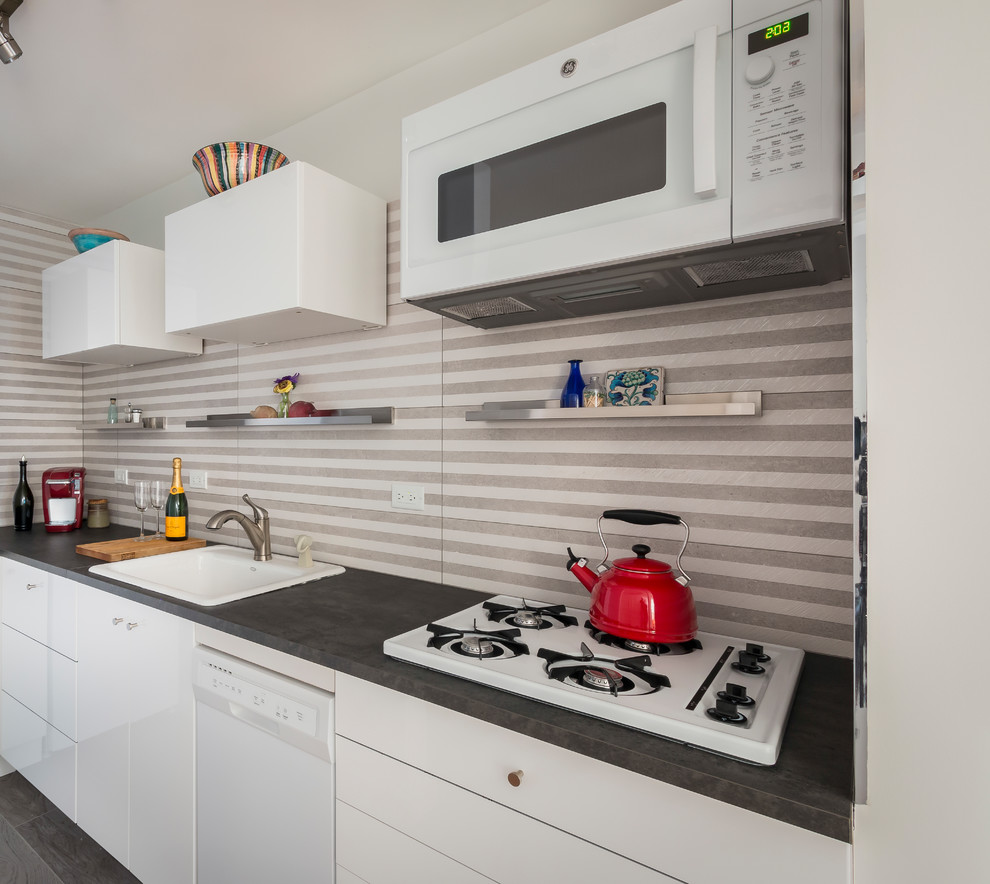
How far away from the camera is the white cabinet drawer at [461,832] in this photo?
93cm

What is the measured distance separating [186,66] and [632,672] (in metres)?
2.28

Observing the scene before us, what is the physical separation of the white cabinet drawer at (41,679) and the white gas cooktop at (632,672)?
166 centimetres

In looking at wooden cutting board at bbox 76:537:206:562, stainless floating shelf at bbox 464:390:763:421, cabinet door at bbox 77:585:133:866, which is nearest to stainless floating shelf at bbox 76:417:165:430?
wooden cutting board at bbox 76:537:206:562

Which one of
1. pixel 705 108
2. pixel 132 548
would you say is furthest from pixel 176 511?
pixel 705 108

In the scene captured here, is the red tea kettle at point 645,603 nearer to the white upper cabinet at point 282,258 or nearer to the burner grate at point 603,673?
the burner grate at point 603,673

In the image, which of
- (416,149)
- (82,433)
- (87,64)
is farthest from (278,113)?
(82,433)

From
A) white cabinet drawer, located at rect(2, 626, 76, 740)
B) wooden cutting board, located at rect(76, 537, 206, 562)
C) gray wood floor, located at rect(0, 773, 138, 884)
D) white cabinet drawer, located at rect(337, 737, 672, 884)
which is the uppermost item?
wooden cutting board, located at rect(76, 537, 206, 562)

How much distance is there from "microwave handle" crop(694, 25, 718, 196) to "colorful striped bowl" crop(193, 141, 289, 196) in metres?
1.47

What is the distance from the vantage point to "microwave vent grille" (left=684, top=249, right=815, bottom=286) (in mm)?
1085

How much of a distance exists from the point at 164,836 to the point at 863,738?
1916mm

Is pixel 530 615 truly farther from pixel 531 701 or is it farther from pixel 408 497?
pixel 408 497

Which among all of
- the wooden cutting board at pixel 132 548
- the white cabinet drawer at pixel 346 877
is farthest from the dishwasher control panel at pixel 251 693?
the wooden cutting board at pixel 132 548

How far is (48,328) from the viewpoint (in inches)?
113

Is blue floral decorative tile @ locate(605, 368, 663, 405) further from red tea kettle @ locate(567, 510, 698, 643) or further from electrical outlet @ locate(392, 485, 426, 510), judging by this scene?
electrical outlet @ locate(392, 485, 426, 510)
